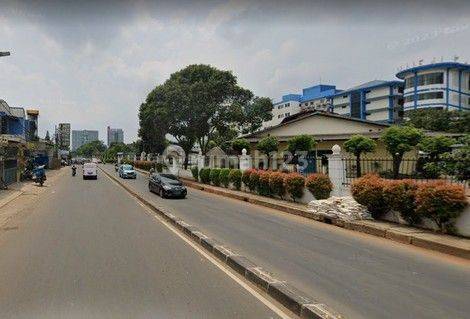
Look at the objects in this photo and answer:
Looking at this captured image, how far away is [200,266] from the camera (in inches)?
343

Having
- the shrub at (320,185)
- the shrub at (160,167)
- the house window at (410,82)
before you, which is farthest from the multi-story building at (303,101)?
the shrub at (320,185)

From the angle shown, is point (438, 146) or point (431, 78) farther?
point (431, 78)

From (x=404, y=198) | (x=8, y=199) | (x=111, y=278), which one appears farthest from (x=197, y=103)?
(x=111, y=278)

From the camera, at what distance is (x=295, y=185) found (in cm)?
2036

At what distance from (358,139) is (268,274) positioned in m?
18.9

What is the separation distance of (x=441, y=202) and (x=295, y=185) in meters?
9.30

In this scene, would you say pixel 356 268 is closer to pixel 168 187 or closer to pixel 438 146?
pixel 438 146

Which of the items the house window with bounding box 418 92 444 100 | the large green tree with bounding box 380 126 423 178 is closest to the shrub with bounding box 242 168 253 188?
the large green tree with bounding box 380 126 423 178

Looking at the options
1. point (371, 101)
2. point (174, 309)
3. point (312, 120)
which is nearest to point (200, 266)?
point (174, 309)

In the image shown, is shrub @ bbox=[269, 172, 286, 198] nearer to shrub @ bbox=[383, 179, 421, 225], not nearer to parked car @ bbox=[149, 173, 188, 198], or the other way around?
parked car @ bbox=[149, 173, 188, 198]

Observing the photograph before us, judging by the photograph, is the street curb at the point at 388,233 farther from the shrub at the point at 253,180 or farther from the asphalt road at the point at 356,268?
the shrub at the point at 253,180

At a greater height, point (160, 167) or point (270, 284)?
point (160, 167)

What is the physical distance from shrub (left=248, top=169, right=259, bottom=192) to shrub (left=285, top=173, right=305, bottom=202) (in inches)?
168

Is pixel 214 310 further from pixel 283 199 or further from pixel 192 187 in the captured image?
pixel 192 187
